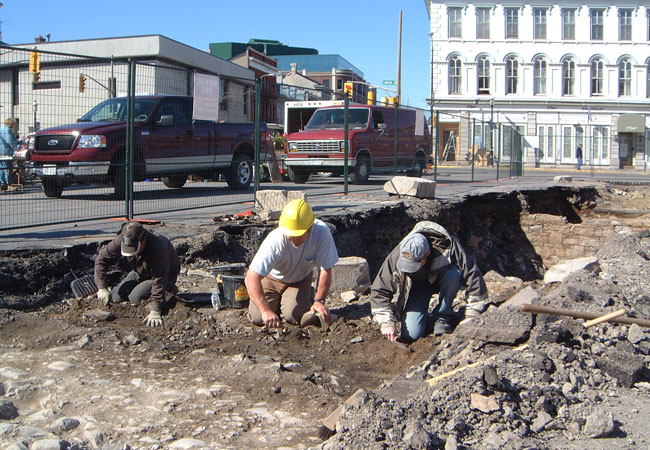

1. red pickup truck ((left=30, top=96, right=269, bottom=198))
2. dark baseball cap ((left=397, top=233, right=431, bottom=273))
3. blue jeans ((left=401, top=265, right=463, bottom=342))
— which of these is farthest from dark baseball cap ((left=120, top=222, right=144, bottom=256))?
red pickup truck ((left=30, top=96, right=269, bottom=198))

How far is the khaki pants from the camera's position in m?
5.83

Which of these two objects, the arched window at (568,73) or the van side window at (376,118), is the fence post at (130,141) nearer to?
the van side window at (376,118)

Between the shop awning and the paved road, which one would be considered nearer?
the paved road

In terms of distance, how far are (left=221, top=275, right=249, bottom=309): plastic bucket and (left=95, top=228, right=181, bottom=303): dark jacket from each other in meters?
0.50

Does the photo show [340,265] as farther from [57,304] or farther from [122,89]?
[122,89]

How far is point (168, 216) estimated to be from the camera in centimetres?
942

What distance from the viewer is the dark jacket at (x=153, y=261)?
584 centimetres

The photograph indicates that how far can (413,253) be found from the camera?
5.21 m

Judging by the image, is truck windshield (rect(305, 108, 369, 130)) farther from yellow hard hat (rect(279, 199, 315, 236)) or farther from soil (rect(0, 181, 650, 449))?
yellow hard hat (rect(279, 199, 315, 236))

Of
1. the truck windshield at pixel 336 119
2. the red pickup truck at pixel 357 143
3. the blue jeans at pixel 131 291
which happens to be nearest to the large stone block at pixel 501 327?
the blue jeans at pixel 131 291

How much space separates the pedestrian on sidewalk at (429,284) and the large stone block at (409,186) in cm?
670

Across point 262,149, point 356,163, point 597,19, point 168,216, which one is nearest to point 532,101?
point 597,19

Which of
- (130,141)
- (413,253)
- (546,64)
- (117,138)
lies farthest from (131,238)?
(546,64)

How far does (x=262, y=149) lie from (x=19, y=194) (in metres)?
4.43
